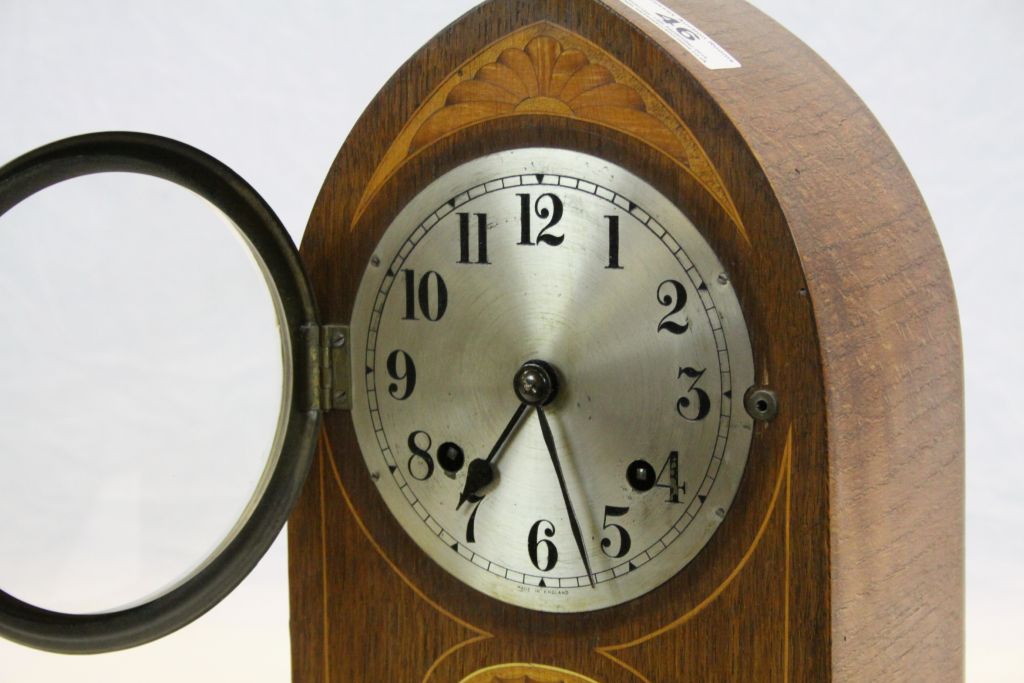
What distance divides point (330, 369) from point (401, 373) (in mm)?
110

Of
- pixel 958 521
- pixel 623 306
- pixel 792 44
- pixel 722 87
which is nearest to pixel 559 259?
pixel 623 306

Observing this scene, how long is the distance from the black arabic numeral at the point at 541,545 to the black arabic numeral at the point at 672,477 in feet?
0.55

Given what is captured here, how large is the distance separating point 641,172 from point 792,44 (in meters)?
0.37

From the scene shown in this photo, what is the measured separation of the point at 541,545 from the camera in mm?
2057

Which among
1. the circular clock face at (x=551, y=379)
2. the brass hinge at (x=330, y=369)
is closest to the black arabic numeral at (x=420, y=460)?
the circular clock face at (x=551, y=379)

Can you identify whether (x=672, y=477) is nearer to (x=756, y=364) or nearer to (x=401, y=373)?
(x=756, y=364)

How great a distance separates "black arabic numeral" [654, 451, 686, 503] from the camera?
1945mm

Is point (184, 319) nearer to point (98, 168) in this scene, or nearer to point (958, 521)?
point (98, 168)

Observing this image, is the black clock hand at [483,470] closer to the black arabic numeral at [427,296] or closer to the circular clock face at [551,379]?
the circular clock face at [551,379]

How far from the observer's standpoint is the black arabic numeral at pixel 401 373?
2.13m

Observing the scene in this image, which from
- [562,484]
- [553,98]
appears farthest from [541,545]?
[553,98]

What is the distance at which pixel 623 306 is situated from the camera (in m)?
1.97

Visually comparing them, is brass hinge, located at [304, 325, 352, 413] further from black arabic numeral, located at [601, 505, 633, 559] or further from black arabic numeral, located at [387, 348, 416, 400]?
black arabic numeral, located at [601, 505, 633, 559]

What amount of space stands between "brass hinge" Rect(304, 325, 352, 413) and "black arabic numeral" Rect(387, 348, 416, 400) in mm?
69
